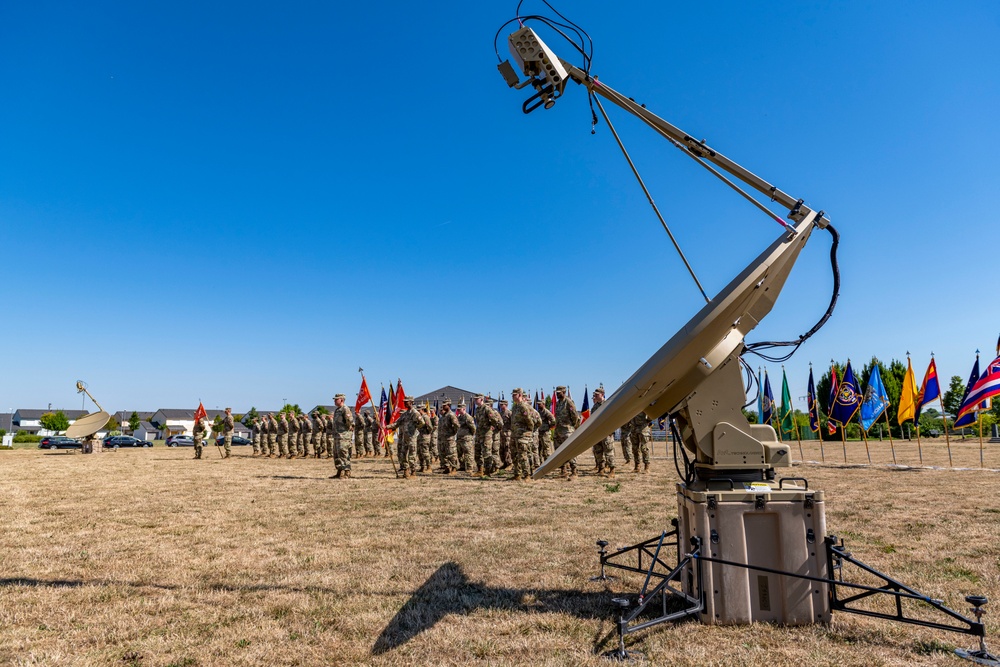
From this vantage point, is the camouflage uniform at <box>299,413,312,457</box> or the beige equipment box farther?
the camouflage uniform at <box>299,413,312,457</box>

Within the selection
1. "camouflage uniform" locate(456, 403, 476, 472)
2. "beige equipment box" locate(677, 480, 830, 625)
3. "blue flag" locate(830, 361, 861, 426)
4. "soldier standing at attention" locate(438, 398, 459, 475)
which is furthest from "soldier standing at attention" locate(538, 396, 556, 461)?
"beige equipment box" locate(677, 480, 830, 625)

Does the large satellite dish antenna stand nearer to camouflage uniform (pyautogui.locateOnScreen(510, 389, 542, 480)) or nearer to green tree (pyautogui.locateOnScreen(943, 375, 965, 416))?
camouflage uniform (pyautogui.locateOnScreen(510, 389, 542, 480))

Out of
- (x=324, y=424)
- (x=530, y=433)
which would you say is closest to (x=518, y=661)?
(x=530, y=433)

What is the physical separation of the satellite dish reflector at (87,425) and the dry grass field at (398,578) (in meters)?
22.8

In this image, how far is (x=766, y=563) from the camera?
4352 mm

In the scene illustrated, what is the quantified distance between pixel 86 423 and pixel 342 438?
23.8 m

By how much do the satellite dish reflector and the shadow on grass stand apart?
3299cm

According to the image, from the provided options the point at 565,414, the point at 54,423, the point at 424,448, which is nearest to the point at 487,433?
the point at 565,414

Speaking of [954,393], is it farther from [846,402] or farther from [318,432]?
[318,432]

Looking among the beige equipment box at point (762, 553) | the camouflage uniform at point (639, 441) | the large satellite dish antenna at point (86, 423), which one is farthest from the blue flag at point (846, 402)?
the large satellite dish antenna at point (86, 423)

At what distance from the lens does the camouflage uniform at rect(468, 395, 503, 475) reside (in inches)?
641

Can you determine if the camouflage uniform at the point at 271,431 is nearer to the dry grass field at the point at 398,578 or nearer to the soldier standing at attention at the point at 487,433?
the soldier standing at attention at the point at 487,433

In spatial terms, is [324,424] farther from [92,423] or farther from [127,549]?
[127,549]

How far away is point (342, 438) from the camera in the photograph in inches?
659
